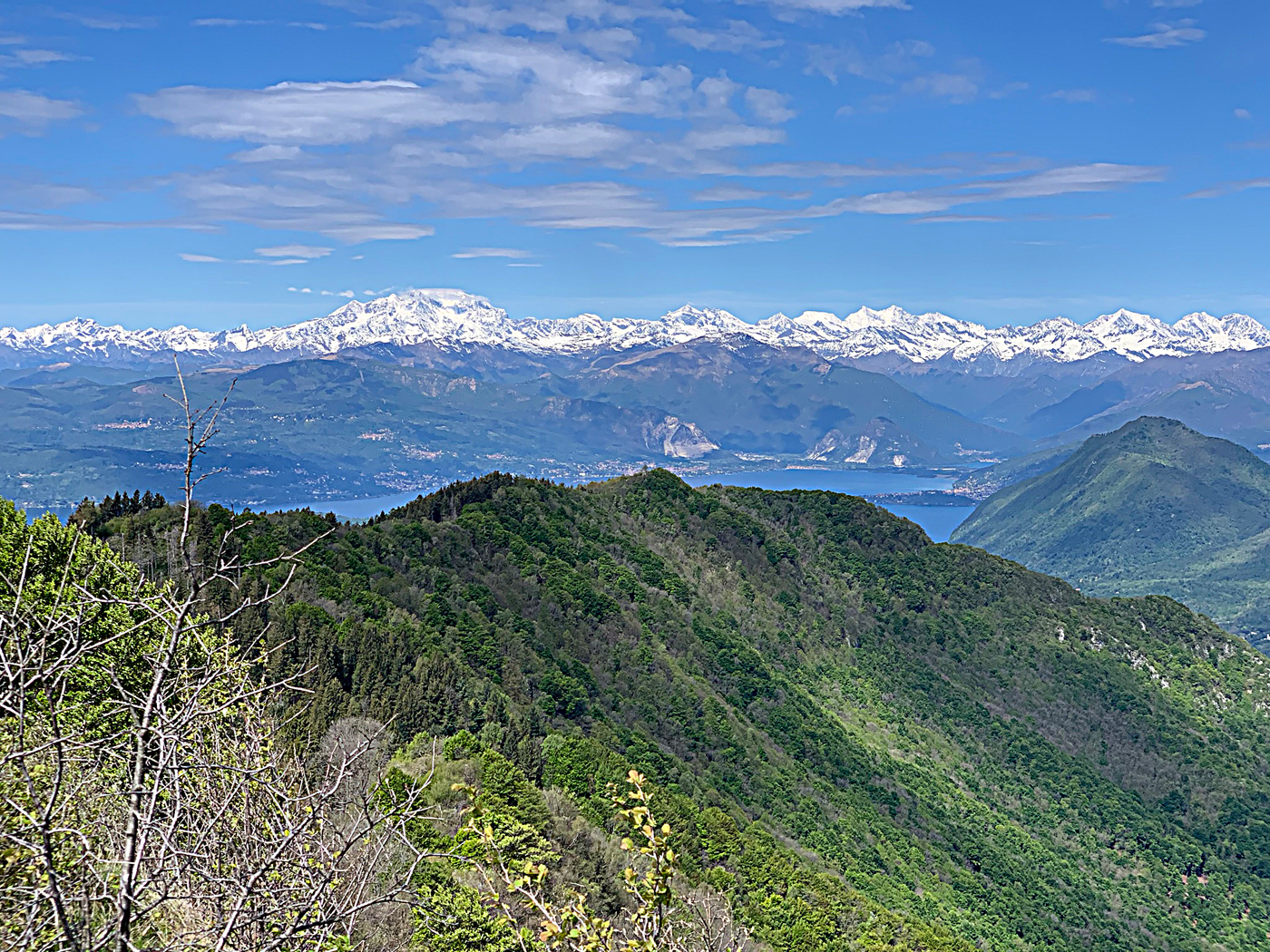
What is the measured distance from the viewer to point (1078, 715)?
→ 128 meters

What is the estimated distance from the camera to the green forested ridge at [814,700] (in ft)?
197

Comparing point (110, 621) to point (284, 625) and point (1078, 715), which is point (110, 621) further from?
point (1078, 715)

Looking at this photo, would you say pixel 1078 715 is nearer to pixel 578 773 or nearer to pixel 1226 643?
pixel 1226 643

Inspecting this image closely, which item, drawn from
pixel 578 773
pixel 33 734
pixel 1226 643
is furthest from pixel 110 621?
pixel 1226 643

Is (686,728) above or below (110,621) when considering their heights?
below

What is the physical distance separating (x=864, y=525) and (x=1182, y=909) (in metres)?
64.4

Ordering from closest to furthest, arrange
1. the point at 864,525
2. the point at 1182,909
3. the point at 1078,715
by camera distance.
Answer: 1. the point at 1182,909
2. the point at 1078,715
3. the point at 864,525

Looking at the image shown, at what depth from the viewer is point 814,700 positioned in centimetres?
11244

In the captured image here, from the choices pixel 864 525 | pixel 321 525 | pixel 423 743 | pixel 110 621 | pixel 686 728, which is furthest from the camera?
A: pixel 864 525

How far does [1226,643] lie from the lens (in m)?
153

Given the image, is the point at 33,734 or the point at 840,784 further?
the point at 840,784

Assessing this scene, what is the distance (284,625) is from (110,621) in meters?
23.3

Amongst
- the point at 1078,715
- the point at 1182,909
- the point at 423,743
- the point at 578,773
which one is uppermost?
the point at 423,743

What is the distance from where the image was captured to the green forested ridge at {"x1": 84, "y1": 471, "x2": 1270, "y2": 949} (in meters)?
59.9
